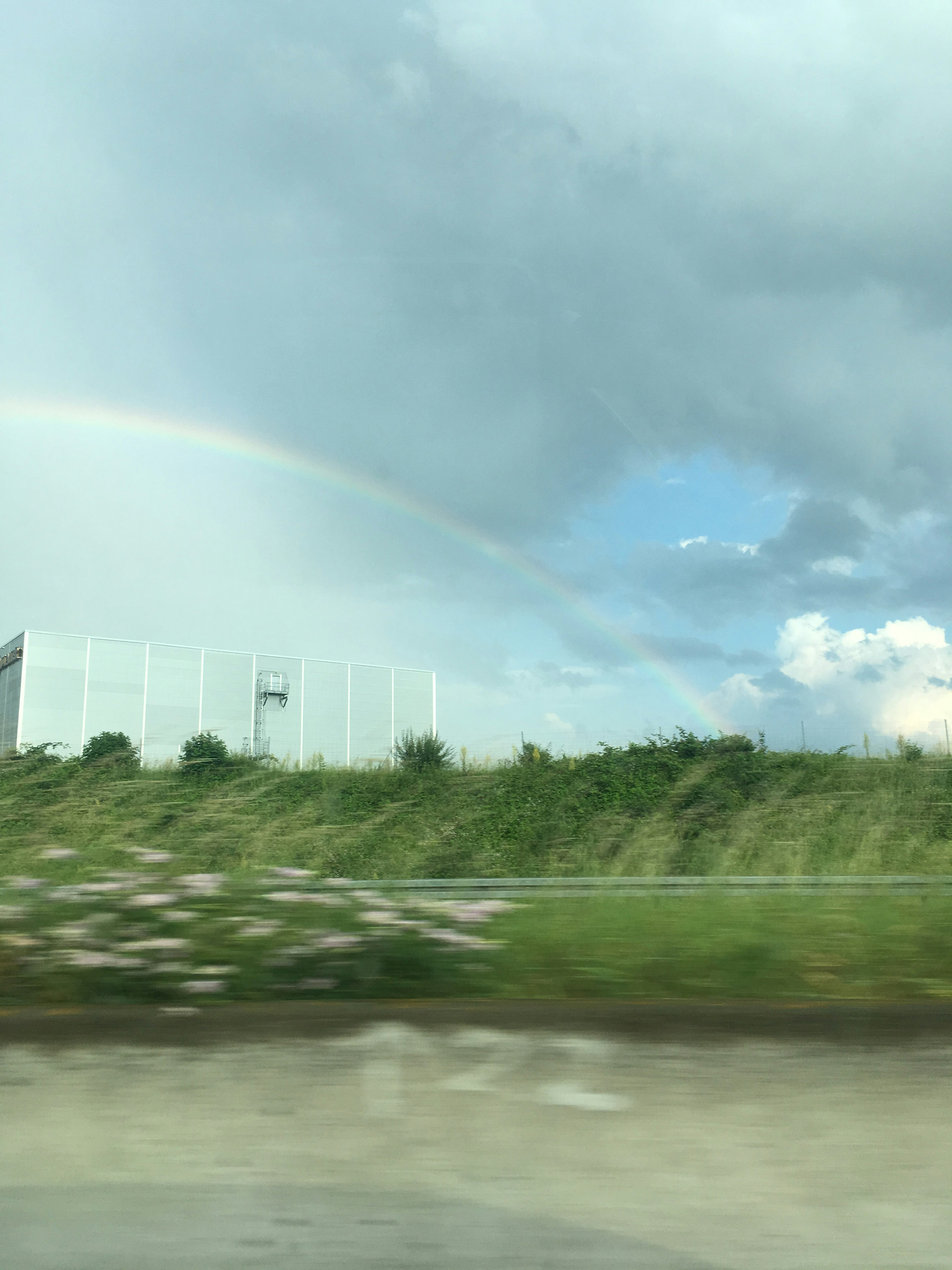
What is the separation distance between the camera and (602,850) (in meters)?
6.36

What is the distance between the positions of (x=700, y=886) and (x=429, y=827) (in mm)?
2416

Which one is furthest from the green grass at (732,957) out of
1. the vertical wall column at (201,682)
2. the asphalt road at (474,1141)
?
the vertical wall column at (201,682)

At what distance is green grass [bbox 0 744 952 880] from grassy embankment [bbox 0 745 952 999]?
2 centimetres

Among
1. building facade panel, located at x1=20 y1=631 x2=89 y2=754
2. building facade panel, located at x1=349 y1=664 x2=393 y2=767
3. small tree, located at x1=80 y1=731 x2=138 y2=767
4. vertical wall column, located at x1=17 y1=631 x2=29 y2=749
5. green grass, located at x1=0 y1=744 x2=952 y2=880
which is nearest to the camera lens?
green grass, located at x1=0 y1=744 x2=952 y2=880

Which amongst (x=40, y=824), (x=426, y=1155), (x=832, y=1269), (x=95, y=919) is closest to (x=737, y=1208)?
→ (x=832, y=1269)

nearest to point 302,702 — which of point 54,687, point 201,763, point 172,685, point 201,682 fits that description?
point 201,682

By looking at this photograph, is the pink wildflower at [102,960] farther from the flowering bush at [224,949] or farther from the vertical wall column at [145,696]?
the vertical wall column at [145,696]

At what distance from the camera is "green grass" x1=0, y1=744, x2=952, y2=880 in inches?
211

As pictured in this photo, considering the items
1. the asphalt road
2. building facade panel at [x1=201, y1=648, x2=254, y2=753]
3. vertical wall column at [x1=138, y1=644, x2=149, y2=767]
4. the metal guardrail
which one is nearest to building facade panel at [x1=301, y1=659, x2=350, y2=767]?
building facade panel at [x1=201, y1=648, x2=254, y2=753]

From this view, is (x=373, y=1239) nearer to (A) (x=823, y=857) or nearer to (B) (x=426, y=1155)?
(B) (x=426, y=1155)

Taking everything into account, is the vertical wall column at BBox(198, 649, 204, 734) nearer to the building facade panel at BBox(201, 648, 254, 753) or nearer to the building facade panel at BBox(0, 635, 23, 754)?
the building facade panel at BBox(201, 648, 254, 753)

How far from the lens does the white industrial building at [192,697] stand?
55062mm

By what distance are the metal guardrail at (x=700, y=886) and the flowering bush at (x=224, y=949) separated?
0.98 m

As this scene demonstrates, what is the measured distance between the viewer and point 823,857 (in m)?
6.05
